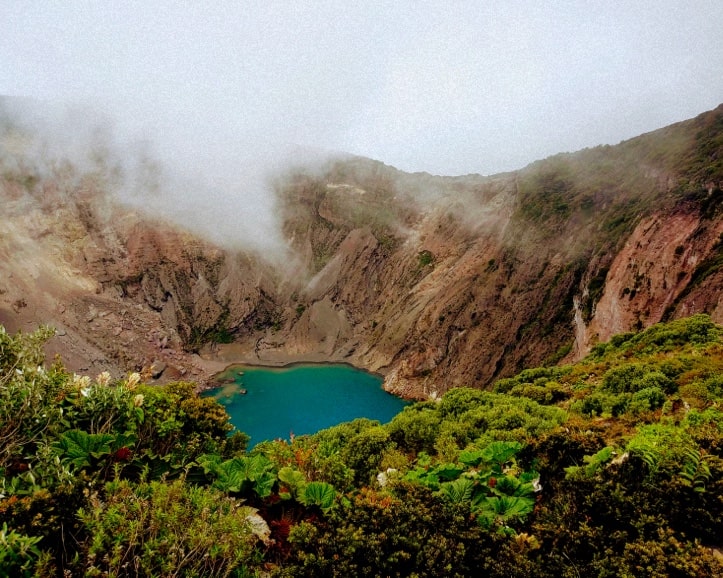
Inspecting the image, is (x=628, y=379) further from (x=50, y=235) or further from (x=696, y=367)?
(x=50, y=235)

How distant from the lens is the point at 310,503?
5.91 metres

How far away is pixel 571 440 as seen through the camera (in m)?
6.60

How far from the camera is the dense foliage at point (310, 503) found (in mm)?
4031

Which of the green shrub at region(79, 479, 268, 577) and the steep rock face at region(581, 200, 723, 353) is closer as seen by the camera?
the green shrub at region(79, 479, 268, 577)

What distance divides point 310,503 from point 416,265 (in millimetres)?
81238

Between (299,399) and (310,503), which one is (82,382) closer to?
(310,503)

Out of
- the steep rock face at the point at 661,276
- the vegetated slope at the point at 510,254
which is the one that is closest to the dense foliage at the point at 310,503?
the steep rock face at the point at 661,276

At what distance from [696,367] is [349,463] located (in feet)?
35.6

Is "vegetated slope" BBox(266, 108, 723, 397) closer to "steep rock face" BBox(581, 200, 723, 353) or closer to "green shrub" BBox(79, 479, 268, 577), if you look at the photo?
"steep rock face" BBox(581, 200, 723, 353)

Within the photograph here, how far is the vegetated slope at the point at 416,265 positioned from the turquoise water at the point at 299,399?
527 cm

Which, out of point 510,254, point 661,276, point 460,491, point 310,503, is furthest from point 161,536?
point 510,254

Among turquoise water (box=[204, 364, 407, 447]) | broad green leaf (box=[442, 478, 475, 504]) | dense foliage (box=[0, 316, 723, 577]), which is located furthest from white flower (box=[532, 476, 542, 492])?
turquoise water (box=[204, 364, 407, 447])

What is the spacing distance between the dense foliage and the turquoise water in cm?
3780

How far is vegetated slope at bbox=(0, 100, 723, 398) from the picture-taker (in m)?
40.2
